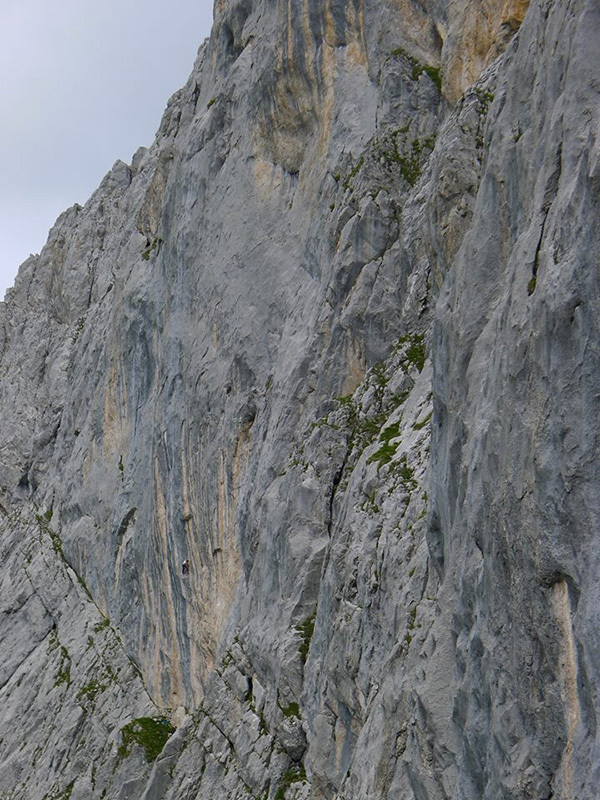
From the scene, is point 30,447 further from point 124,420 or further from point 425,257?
point 425,257

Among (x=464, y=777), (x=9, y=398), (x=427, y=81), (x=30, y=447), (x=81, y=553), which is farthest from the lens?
(x=9, y=398)

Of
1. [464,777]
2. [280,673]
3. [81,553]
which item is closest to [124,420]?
[81,553]

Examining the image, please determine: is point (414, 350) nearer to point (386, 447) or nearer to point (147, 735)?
point (386, 447)

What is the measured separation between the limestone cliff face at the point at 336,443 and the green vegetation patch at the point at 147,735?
13 cm

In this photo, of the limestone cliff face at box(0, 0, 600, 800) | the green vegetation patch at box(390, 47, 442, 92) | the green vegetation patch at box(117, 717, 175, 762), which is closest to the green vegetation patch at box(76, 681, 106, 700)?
the limestone cliff face at box(0, 0, 600, 800)

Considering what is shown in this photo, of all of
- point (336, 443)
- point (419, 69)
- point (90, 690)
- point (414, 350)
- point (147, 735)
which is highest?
point (419, 69)

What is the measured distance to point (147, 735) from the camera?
35.0 m

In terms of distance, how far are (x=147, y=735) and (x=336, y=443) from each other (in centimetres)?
1648

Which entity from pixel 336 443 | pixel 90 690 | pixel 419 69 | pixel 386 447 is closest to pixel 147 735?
pixel 90 690

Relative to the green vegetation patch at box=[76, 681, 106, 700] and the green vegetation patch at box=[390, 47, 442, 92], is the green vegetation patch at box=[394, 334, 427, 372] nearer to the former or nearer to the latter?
the green vegetation patch at box=[390, 47, 442, 92]

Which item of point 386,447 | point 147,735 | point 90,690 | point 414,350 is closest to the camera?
point 386,447

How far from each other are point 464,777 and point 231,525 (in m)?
19.2

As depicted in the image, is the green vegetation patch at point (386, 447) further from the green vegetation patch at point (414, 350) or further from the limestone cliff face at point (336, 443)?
the green vegetation patch at point (414, 350)

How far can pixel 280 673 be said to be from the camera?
2397 cm
